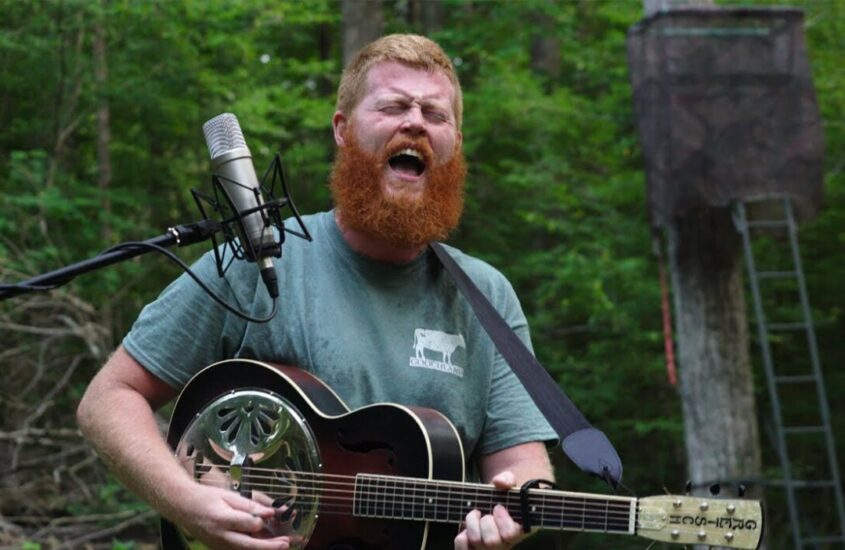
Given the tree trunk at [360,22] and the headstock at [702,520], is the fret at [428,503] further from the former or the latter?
the tree trunk at [360,22]

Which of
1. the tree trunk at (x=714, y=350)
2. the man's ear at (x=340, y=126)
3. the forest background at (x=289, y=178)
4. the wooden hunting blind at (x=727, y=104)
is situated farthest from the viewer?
the tree trunk at (x=714, y=350)

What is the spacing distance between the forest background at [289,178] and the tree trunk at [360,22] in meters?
0.61

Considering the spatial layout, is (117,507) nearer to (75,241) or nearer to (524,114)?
(75,241)

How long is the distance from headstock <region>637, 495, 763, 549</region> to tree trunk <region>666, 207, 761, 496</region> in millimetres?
8729

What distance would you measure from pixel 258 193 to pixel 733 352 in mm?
9144

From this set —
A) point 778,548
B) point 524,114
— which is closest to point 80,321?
point 524,114

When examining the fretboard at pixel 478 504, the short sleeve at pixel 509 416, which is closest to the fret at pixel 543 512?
the fretboard at pixel 478 504

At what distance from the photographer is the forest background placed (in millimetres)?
10062

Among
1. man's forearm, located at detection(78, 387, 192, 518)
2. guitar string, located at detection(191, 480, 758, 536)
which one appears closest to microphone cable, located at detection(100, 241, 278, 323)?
man's forearm, located at detection(78, 387, 192, 518)

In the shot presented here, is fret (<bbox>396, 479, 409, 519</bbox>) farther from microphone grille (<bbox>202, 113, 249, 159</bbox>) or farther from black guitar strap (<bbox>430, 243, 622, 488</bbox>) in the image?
microphone grille (<bbox>202, 113, 249, 159</bbox>)

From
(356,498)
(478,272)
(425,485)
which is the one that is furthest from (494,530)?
(478,272)

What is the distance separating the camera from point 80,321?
1016 centimetres

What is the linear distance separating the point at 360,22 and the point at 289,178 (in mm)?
1949

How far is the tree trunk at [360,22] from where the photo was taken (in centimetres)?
1207
